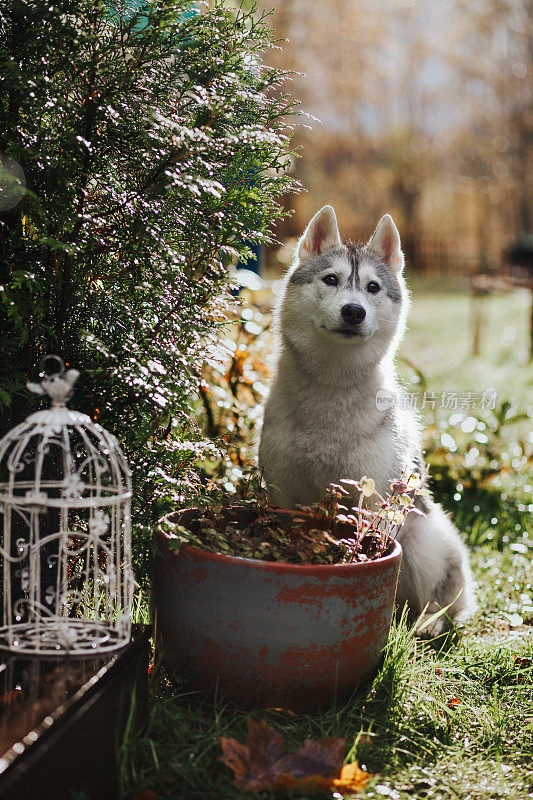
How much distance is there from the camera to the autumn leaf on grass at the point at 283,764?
1964 mm

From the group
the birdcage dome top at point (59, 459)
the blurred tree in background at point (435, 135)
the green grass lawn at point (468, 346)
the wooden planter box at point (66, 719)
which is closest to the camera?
the wooden planter box at point (66, 719)

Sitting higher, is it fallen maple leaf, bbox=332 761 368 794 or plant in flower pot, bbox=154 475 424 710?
plant in flower pot, bbox=154 475 424 710

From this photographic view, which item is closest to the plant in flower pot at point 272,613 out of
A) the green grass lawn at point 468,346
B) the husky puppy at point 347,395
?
the husky puppy at point 347,395

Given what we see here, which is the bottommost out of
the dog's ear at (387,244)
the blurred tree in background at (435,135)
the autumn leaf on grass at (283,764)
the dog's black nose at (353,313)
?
the autumn leaf on grass at (283,764)

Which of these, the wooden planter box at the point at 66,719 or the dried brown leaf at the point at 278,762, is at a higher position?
the wooden planter box at the point at 66,719

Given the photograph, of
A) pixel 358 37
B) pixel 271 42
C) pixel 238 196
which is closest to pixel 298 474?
pixel 238 196

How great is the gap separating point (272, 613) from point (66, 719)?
2.25ft

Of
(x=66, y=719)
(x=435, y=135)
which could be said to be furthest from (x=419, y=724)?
(x=435, y=135)

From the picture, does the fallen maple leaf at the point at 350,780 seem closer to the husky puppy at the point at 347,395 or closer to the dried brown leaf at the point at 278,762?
the dried brown leaf at the point at 278,762

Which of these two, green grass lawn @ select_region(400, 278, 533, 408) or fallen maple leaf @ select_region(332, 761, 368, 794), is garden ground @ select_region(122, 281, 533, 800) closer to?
fallen maple leaf @ select_region(332, 761, 368, 794)

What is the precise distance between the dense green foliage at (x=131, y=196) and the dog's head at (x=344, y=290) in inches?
22.3

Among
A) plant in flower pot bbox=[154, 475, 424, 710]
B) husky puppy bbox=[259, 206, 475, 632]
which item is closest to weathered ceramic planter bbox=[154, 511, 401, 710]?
plant in flower pot bbox=[154, 475, 424, 710]

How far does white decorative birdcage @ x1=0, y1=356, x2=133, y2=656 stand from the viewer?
1.99m

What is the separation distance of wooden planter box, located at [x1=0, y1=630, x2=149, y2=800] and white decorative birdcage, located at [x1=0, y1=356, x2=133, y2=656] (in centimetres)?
6
